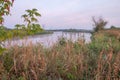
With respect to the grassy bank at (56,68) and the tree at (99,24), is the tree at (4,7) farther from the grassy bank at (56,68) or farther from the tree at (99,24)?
the tree at (99,24)

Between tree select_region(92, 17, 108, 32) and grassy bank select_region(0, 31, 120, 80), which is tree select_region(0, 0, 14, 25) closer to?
grassy bank select_region(0, 31, 120, 80)

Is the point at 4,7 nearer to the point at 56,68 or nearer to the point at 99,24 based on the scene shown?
the point at 56,68

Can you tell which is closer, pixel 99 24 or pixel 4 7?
pixel 4 7

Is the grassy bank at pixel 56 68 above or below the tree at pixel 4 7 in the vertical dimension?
below

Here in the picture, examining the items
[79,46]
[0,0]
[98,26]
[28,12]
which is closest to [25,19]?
[28,12]

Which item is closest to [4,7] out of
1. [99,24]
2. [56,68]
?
[56,68]

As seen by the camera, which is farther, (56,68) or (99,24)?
(99,24)

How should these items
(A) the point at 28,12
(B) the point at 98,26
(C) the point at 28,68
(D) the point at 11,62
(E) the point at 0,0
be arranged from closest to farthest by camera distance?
1. (E) the point at 0,0
2. (A) the point at 28,12
3. (C) the point at 28,68
4. (D) the point at 11,62
5. (B) the point at 98,26

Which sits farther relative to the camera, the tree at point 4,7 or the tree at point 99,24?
the tree at point 99,24

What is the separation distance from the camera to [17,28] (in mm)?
6086

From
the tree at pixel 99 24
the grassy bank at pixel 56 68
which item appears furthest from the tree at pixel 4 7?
the tree at pixel 99 24

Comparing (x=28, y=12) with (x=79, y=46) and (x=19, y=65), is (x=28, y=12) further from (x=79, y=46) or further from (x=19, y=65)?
(x=79, y=46)

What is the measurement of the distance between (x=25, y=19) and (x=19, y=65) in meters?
1.40

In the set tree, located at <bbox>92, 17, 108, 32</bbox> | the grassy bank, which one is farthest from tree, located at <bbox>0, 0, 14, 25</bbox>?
tree, located at <bbox>92, 17, 108, 32</bbox>
